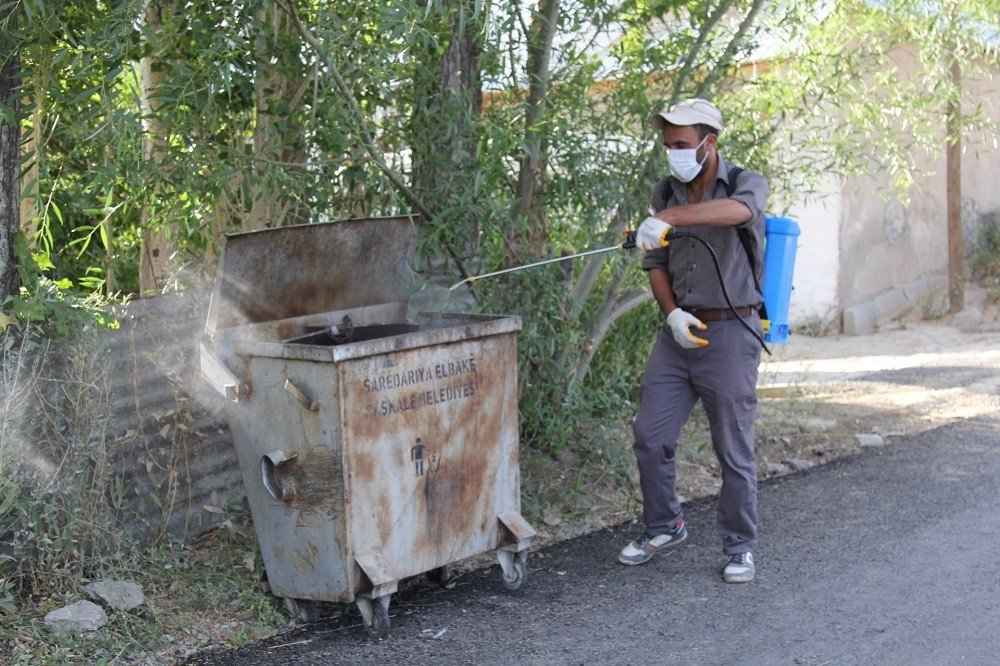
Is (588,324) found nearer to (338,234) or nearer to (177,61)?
(338,234)

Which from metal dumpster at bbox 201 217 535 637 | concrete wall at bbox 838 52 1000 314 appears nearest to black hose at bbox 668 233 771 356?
metal dumpster at bbox 201 217 535 637

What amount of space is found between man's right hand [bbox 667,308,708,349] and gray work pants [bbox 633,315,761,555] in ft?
0.23

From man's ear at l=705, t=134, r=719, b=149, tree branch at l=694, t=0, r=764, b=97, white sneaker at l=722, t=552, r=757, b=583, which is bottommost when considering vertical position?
white sneaker at l=722, t=552, r=757, b=583

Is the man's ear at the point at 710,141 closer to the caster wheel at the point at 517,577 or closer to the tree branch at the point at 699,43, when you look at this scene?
the tree branch at the point at 699,43

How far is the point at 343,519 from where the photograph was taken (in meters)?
4.16

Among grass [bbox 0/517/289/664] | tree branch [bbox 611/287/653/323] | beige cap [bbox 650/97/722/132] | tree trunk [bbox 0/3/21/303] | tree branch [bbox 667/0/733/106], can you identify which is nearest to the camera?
grass [bbox 0/517/289/664]

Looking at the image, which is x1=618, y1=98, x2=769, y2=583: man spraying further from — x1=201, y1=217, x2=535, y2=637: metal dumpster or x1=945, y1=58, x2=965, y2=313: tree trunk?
x1=945, y1=58, x2=965, y2=313: tree trunk

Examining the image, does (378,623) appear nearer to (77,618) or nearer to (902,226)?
(77,618)

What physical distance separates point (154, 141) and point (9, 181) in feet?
3.52

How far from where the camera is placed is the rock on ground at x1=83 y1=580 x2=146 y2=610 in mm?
4340

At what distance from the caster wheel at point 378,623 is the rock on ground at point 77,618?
1006 millimetres

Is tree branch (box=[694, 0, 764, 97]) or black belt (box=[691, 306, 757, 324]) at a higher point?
tree branch (box=[694, 0, 764, 97])

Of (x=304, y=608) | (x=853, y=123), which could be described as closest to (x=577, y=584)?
(x=304, y=608)

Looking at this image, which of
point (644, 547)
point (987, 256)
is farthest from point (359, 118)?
point (987, 256)
